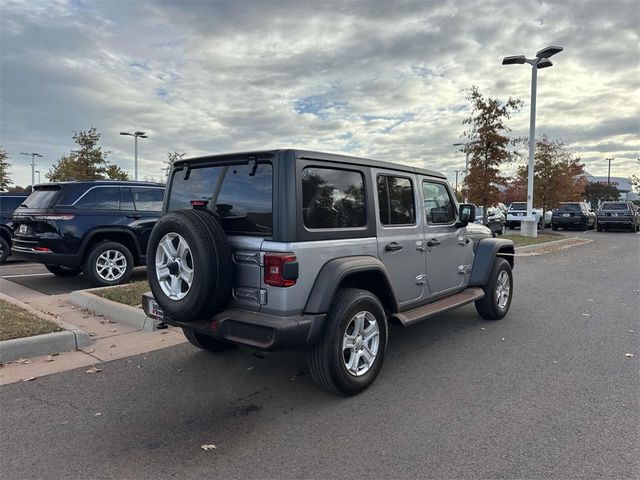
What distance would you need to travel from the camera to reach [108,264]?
8023 millimetres

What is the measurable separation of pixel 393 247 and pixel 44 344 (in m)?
3.63

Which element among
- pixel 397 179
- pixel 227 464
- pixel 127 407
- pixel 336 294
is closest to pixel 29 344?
pixel 127 407

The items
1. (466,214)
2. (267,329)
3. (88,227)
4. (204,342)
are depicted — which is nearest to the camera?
(267,329)

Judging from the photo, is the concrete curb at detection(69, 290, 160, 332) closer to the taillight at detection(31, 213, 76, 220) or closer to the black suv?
the black suv

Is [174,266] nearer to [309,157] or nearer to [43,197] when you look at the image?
[309,157]

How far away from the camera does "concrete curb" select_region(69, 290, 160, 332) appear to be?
552 cm

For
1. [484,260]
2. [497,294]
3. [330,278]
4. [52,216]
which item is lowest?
[497,294]

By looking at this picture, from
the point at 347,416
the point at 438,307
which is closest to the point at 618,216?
the point at 438,307

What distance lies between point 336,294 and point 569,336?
3450 mm

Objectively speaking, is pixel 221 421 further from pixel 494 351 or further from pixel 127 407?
pixel 494 351

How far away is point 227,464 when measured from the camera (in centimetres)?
282

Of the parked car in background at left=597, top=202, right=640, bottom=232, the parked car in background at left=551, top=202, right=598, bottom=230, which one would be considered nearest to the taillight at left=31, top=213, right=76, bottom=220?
the parked car in background at left=551, top=202, right=598, bottom=230

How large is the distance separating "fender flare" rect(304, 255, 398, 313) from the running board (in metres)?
0.78

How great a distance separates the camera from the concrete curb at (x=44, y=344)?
441 centimetres
